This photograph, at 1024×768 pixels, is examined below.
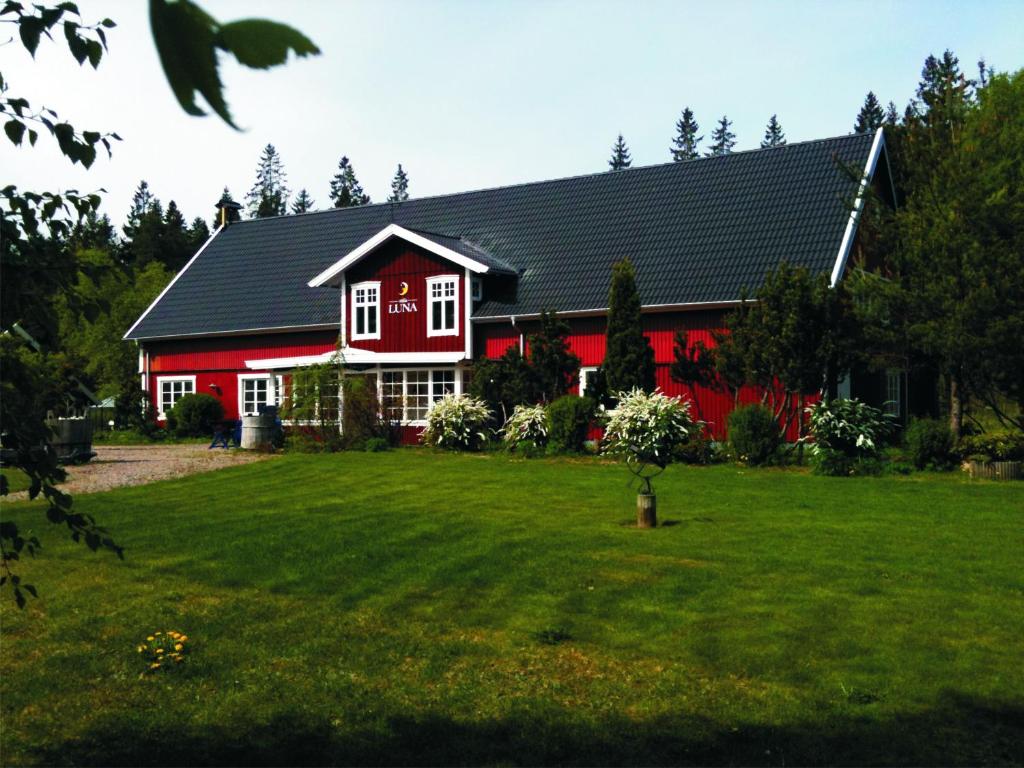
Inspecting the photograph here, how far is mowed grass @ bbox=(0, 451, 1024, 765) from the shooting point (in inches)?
221

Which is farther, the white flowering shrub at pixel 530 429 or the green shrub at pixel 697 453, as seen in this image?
the white flowering shrub at pixel 530 429

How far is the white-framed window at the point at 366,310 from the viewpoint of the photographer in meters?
28.1

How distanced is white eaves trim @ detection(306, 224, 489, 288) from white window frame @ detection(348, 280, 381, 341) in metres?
0.68

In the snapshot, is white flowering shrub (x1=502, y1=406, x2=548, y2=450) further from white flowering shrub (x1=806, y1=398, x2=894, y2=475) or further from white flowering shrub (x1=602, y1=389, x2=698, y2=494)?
white flowering shrub (x1=806, y1=398, x2=894, y2=475)

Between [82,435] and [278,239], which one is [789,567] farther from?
[278,239]

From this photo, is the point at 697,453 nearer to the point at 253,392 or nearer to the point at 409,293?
the point at 409,293

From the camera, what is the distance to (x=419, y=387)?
1074 inches

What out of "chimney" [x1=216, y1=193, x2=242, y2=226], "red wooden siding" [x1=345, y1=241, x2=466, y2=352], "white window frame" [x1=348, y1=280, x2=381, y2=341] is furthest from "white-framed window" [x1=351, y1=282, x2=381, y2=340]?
"chimney" [x1=216, y1=193, x2=242, y2=226]

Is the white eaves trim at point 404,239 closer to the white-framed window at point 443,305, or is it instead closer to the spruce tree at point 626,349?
the white-framed window at point 443,305

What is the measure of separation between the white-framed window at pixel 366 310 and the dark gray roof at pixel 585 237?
1331 mm

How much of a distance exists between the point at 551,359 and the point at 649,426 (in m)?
3.38

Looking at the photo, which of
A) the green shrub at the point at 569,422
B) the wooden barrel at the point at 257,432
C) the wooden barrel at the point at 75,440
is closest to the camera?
the wooden barrel at the point at 75,440

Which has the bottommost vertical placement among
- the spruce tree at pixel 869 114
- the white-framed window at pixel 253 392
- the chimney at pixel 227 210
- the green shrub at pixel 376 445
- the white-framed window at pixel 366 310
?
the green shrub at pixel 376 445

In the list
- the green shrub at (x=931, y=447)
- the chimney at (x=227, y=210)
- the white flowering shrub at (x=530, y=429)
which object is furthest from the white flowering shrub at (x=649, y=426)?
the chimney at (x=227, y=210)
